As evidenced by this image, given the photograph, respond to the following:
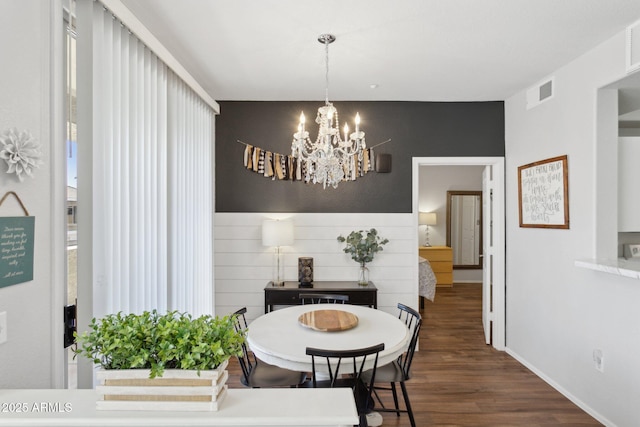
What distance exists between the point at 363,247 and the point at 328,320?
1519mm

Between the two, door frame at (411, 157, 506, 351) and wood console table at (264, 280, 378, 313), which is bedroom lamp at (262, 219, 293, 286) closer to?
wood console table at (264, 280, 378, 313)

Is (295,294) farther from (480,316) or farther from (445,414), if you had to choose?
(480,316)

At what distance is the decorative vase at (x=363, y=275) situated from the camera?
3.94 m

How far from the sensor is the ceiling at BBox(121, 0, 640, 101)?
7.30ft

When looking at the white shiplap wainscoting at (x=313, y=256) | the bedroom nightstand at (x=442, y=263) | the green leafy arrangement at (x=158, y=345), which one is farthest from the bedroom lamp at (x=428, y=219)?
the green leafy arrangement at (x=158, y=345)

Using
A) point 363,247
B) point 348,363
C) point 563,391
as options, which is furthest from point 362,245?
point 563,391

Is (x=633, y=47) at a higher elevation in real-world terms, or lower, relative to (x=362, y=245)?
higher

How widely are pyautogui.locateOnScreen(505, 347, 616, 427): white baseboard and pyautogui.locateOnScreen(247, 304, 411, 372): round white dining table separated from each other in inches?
63.9

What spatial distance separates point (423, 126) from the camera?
4.17 metres

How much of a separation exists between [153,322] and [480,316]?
5148 millimetres

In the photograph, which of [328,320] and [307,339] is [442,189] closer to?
[328,320]

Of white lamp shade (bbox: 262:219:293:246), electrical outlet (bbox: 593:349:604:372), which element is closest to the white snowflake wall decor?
white lamp shade (bbox: 262:219:293:246)

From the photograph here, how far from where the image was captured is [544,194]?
338 centimetres

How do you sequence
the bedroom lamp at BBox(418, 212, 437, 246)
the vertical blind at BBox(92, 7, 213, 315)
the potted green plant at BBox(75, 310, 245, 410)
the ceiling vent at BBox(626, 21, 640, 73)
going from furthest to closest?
the bedroom lamp at BBox(418, 212, 437, 246) < the ceiling vent at BBox(626, 21, 640, 73) < the vertical blind at BBox(92, 7, 213, 315) < the potted green plant at BBox(75, 310, 245, 410)
